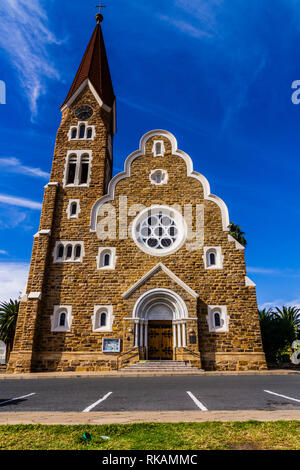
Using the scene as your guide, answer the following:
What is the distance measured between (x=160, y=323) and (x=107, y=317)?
10.8 ft

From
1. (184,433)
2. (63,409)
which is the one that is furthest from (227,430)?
(63,409)

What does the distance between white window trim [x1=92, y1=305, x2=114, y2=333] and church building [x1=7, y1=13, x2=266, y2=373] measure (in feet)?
0.20

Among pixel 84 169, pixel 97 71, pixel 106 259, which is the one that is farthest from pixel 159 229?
pixel 97 71

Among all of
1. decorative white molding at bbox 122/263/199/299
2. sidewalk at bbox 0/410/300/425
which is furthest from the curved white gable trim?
sidewalk at bbox 0/410/300/425

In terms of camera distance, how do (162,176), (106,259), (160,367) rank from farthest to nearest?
(162,176), (106,259), (160,367)

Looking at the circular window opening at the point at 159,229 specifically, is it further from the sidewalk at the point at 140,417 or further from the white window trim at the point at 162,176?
the sidewalk at the point at 140,417

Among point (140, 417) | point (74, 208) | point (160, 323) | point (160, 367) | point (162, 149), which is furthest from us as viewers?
point (162, 149)

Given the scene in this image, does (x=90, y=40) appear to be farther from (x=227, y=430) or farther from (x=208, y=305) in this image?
(x=227, y=430)

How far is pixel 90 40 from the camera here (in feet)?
104

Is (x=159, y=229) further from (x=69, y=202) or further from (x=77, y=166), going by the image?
(x=77, y=166)

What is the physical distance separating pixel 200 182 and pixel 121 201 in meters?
5.78

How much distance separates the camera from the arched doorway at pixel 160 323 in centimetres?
1716

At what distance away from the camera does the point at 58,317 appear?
17906 mm
